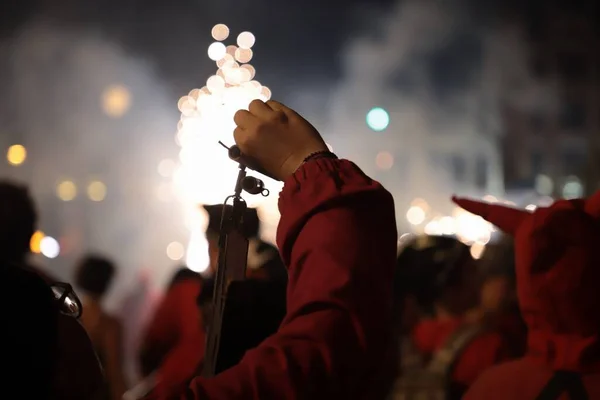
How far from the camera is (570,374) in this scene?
210 cm

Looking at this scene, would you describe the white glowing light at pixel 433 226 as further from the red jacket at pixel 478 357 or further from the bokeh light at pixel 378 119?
the red jacket at pixel 478 357

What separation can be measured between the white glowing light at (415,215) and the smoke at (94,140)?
A: 859 cm

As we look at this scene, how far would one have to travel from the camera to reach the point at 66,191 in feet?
89.0

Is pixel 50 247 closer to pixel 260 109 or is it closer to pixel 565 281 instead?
pixel 565 281

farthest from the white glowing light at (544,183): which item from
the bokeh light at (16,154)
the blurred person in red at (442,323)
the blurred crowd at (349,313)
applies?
the blurred crowd at (349,313)

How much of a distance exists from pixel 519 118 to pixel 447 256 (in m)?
38.9

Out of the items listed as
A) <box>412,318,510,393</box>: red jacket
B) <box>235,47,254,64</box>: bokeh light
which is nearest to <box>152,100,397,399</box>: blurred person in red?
<box>412,318,510,393</box>: red jacket

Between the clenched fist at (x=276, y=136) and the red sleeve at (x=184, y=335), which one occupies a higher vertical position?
the clenched fist at (x=276, y=136)

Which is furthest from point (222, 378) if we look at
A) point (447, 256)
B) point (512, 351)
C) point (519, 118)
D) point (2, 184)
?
point (519, 118)

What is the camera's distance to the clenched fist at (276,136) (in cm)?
119

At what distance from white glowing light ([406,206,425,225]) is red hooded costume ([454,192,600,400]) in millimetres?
30081

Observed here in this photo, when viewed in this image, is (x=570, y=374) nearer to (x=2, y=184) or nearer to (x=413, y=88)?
(x=2, y=184)

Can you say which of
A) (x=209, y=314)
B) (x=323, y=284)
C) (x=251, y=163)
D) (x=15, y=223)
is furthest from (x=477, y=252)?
(x=323, y=284)

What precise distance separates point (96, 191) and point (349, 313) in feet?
92.9
